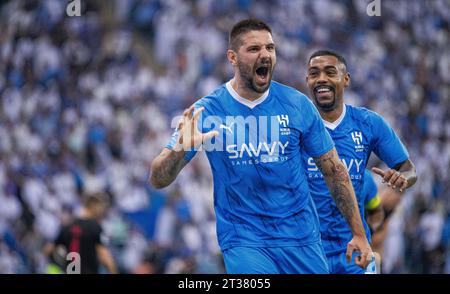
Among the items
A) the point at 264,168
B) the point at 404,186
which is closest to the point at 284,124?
the point at 264,168

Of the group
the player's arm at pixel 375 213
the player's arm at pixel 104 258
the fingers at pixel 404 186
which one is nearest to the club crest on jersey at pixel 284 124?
the fingers at pixel 404 186

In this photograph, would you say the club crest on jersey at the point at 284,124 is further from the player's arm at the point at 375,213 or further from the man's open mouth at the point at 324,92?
the player's arm at the point at 375,213

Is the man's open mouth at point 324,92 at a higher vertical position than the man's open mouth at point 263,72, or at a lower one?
lower

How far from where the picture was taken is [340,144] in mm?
8102

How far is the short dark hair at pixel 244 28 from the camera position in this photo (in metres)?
7.08

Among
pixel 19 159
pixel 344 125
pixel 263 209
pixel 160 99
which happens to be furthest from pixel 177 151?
pixel 160 99

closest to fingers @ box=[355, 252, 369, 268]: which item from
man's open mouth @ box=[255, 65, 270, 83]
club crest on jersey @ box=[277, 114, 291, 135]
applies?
club crest on jersey @ box=[277, 114, 291, 135]

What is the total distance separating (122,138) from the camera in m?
19.2

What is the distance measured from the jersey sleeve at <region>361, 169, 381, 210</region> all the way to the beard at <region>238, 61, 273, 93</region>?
2.12 metres

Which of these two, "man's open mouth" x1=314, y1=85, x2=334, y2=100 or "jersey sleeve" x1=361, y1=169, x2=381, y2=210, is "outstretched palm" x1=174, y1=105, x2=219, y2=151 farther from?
"jersey sleeve" x1=361, y1=169, x2=381, y2=210

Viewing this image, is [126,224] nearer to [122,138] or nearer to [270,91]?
[122,138]

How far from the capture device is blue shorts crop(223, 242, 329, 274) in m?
6.82

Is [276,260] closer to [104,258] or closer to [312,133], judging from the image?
[312,133]
